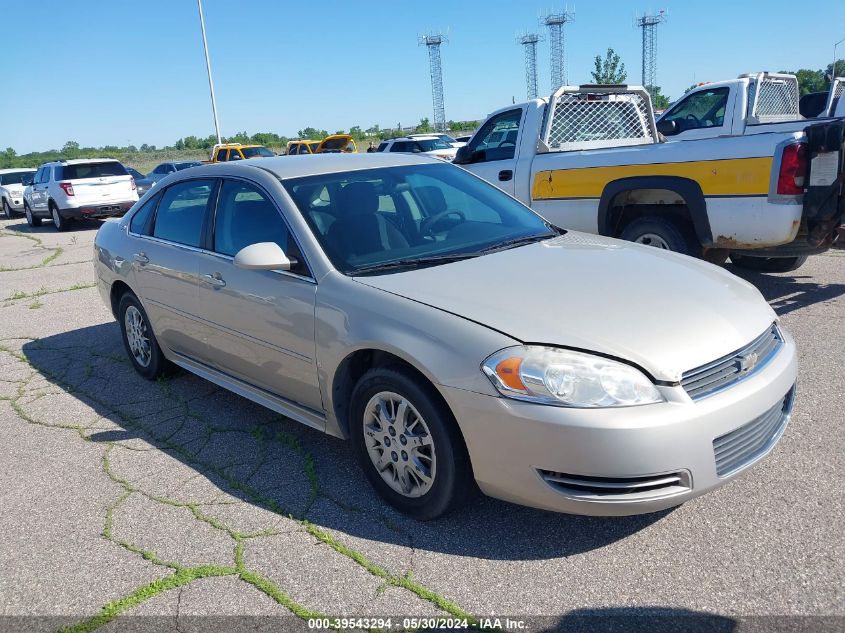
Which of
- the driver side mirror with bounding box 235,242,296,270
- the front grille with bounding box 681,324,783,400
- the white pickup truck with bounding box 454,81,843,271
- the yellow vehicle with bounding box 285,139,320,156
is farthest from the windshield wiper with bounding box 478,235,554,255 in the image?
the yellow vehicle with bounding box 285,139,320,156

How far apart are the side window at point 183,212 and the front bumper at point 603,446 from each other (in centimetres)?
247

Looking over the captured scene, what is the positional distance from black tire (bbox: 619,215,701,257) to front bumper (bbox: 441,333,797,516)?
11.6 feet

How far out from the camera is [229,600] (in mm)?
2820

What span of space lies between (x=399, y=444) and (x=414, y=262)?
0.95m

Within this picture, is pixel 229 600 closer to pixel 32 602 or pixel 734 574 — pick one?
pixel 32 602

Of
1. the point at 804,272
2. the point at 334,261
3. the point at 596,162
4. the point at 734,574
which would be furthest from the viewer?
the point at 804,272

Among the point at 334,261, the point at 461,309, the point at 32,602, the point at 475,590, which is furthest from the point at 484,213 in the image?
the point at 32,602

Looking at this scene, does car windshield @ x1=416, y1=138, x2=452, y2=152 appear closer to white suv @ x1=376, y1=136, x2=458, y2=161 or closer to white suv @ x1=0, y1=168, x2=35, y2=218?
white suv @ x1=376, y1=136, x2=458, y2=161

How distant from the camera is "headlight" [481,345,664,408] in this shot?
2.70 meters

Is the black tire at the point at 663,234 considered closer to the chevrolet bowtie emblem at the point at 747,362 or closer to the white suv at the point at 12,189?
the chevrolet bowtie emblem at the point at 747,362

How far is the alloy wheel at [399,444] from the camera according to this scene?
316cm

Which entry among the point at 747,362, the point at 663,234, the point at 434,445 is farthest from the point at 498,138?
the point at 434,445

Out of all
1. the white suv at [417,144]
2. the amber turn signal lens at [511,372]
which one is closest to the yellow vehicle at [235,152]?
the white suv at [417,144]

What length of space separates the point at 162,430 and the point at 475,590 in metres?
2.60
